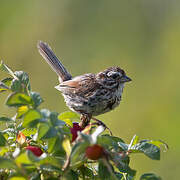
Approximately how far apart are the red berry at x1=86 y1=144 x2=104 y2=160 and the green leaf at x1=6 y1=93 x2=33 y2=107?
0.26 m

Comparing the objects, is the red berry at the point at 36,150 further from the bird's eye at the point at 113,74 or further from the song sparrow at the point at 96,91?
the bird's eye at the point at 113,74

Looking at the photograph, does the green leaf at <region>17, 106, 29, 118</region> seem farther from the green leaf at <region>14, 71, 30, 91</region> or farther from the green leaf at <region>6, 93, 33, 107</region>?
the green leaf at <region>14, 71, 30, 91</region>

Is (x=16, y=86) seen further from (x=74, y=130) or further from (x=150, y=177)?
(x=150, y=177)

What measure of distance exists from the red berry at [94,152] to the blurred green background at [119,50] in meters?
3.66

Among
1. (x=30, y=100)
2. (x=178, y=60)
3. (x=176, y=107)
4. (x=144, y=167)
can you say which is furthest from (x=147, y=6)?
(x=30, y=100)

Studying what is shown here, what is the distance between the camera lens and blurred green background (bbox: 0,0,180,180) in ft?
20.0

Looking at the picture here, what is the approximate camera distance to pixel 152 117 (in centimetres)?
621

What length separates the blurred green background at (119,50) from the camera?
6.11 meters

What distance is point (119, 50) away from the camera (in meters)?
7.24

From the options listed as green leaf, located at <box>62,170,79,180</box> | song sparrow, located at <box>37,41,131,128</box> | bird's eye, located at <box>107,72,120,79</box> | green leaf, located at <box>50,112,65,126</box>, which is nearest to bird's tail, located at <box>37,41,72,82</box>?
song sparrow, located at <box>37,41,131,128</box>

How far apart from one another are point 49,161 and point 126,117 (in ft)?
15.4

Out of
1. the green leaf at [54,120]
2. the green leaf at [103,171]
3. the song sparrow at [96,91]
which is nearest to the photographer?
the green leaf at [54,120]

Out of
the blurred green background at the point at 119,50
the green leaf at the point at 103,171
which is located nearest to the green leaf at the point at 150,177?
the green leaf at the point at 103,171

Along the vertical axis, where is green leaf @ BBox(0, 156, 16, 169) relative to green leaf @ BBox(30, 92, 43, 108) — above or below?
below
